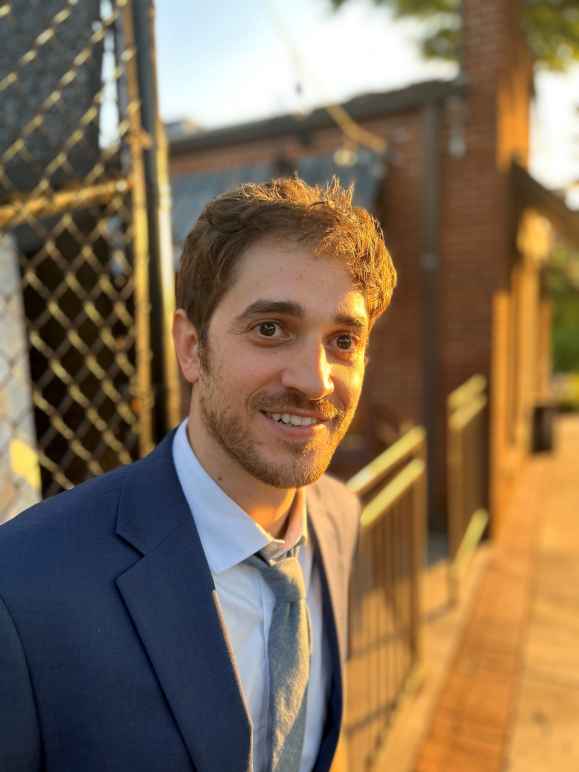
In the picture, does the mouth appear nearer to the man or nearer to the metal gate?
the man

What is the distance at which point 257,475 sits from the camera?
4.11 feet

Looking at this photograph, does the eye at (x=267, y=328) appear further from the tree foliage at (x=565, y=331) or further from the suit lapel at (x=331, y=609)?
the tree foliage at (x=565, y=331)

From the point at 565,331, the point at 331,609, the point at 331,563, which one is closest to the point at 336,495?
the point at 331,563

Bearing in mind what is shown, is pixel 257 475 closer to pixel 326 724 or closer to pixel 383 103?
pixel 326 724

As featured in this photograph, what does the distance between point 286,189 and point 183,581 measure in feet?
2.73

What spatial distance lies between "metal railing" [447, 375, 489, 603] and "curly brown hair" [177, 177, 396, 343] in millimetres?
3263

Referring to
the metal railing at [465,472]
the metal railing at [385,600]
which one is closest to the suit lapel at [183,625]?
the metal railing at [385,600]

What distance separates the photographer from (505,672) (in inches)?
158

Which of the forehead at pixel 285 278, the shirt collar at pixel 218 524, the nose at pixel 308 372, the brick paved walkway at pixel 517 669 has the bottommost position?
the brick paved walkway at pixel 517 669

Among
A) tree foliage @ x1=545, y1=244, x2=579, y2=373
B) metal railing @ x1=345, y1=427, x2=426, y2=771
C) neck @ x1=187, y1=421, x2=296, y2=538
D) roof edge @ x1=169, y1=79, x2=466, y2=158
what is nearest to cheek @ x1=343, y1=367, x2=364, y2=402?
neck @ x1=187, y1=421, x2=296, y2=538

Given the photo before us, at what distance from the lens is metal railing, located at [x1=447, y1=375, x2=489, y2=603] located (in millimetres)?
4586

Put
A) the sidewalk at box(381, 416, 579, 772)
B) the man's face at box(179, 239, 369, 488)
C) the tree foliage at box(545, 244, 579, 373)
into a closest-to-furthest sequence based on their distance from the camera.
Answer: the man's face at box(179, 239, 369, 488) → the sidewalk at box(381, 416, 579, 772) → the tree foliage at box(545, 244, 579, 373)

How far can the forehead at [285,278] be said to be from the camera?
119 cm

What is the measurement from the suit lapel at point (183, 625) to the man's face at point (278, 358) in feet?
0.66
